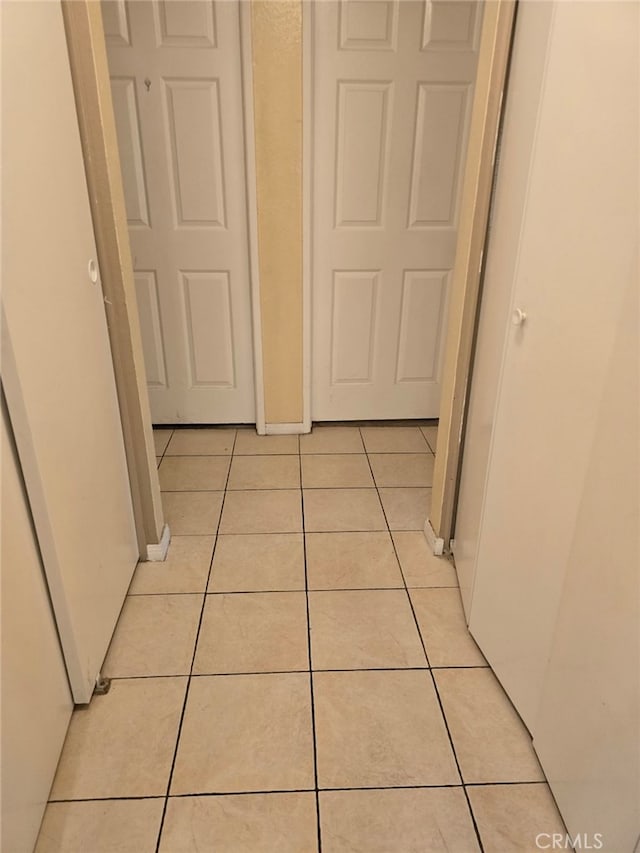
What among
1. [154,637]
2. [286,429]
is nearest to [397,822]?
[154,637]

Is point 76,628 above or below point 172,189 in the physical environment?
below

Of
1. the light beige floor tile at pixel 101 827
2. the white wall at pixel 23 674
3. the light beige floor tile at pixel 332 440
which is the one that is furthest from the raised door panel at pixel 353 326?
the light beige floor tile at pixel 101 827

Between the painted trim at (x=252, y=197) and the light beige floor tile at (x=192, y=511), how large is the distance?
2.02ft

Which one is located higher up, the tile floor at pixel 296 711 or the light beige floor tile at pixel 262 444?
the tile floor at pixel 296 711

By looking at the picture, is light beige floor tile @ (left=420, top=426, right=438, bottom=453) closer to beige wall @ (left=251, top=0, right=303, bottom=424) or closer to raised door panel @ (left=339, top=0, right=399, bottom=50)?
beige wall @ (left=251, top=0, right=303, bottom=424)

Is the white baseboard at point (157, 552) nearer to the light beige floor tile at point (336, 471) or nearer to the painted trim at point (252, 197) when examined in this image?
the light beige floor tile at point (336, 471)

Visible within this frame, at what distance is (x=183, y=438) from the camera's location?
2811 millimetres

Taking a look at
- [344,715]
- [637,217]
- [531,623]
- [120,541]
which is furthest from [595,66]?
[120,541]

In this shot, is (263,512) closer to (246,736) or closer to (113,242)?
(246,736)

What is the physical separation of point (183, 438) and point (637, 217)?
7.37 feet

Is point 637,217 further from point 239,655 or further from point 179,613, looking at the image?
point 179,613

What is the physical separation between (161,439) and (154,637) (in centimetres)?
129

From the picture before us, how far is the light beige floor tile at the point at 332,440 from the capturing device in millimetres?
2725

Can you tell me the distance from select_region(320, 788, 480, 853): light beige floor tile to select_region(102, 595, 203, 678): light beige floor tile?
538mm
